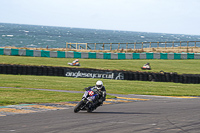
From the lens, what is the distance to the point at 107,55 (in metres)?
41.4

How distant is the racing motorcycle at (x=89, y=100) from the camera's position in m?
11.8

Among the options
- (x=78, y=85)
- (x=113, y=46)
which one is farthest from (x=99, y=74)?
(x=113, y=46)

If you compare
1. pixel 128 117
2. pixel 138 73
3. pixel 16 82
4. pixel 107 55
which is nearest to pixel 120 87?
pixel 138 73

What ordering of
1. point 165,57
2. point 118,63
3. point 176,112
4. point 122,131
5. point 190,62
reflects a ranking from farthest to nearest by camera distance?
point 165,57 < point 190,62 < point 118,63 < point 176,112 < point 122,131

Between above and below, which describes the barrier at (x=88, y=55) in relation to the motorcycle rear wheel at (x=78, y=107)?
above

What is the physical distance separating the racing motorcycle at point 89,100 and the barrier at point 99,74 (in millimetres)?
16660

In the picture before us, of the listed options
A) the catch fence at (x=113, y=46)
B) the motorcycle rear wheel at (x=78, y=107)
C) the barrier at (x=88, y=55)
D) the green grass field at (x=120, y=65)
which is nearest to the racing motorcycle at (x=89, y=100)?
the motorcycle rear wheel at (x=78, y=107)

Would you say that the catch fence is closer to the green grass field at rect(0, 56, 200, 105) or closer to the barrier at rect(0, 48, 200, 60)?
the barrier at rect(0, 48, 200, 60)

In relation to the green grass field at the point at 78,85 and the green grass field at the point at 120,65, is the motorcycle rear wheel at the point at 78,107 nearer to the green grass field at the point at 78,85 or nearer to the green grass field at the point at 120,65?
the green grass field at the point at 78,85

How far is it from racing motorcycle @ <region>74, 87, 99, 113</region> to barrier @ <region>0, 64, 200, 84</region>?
16.7m

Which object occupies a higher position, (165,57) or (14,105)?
(165,57)

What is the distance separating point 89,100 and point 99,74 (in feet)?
55.8

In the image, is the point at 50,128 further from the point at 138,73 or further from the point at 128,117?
the point at 138,73

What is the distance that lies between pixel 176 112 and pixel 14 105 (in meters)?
6.26
